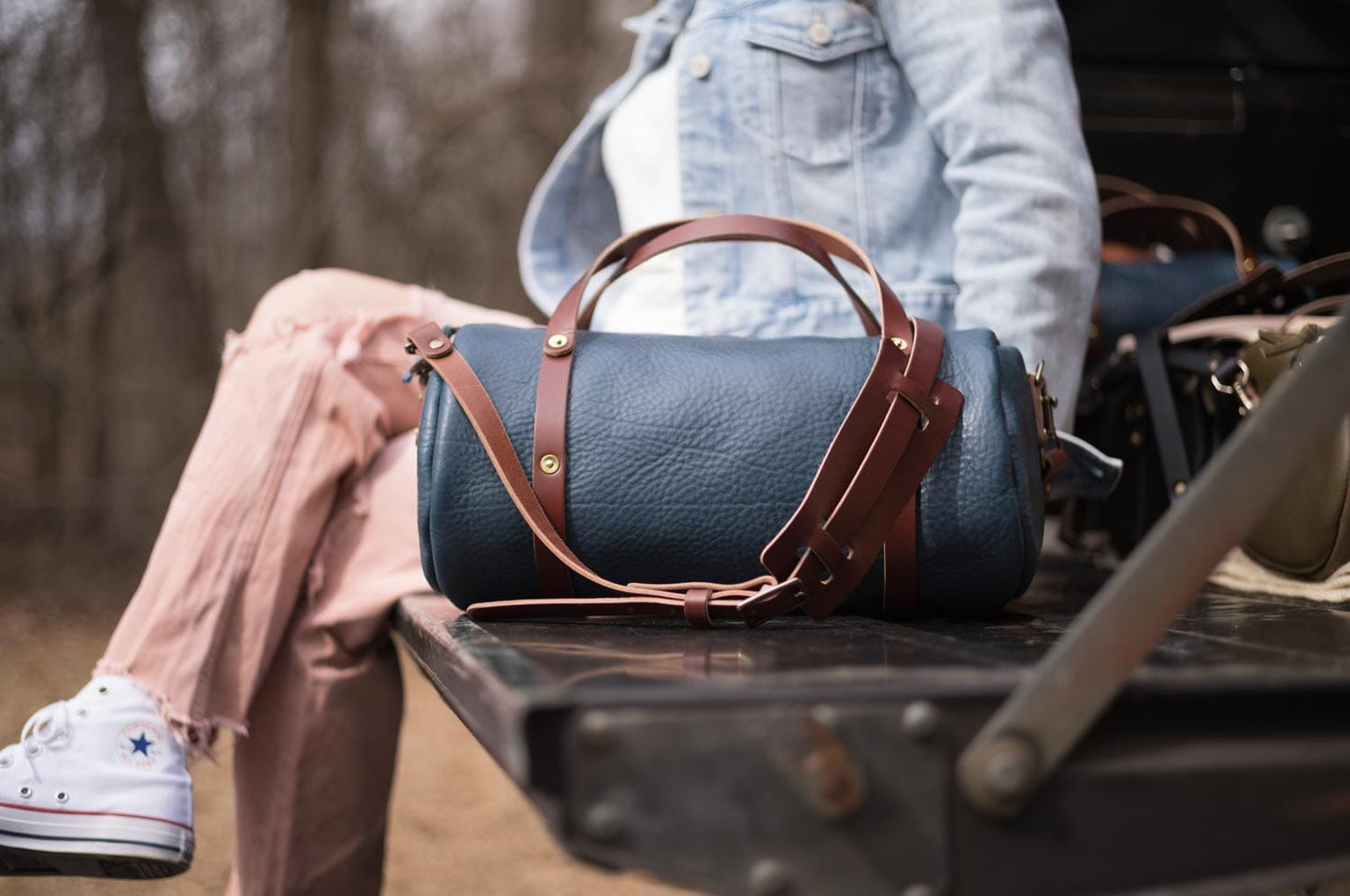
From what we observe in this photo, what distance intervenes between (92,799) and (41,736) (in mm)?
84

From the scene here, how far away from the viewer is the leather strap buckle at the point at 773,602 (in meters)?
0.92

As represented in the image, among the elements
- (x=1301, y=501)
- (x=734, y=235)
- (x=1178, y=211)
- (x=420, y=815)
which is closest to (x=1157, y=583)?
(x=734, y=235)

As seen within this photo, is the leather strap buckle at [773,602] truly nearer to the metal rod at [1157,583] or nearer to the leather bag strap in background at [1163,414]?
the metal rod at [1157,583]

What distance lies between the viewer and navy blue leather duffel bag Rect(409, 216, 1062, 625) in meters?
0.95

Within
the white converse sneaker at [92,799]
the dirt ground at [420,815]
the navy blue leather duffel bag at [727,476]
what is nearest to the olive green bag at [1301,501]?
the navy blue leather duffel bag at [727,476]

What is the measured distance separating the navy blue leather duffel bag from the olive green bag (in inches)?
14.3

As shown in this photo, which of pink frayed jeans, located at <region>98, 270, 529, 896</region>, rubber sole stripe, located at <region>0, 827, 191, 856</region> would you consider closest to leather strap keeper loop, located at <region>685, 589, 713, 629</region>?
pink frayed jeans, located at <region>98, 270, 529, 896</region>

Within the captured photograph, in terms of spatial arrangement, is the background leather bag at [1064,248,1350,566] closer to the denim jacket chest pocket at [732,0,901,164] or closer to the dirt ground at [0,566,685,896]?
the denim jacket chest pocket at [732,0,901,164]

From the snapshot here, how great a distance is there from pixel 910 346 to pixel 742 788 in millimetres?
516

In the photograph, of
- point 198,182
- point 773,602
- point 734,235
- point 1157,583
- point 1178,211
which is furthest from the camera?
point 198,182

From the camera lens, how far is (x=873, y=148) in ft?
4.75

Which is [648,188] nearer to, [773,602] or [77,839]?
[773,602]

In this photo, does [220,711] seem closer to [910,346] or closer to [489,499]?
[489,499]

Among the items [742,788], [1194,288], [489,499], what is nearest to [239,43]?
[1194,288]
